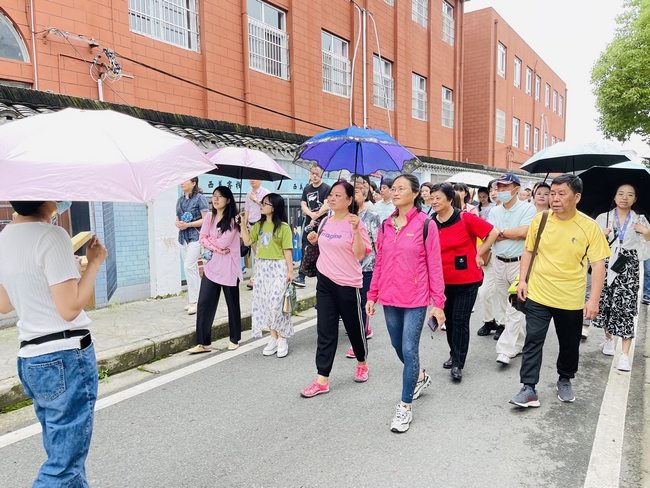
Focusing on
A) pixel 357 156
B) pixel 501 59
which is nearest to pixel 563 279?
pixel 357 156

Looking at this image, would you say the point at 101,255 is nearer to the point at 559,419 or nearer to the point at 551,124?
the point at 559,419

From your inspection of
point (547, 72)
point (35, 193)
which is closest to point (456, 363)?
point (35, 193)

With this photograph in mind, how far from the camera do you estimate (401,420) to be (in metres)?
3.40

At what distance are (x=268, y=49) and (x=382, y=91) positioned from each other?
5266 mm

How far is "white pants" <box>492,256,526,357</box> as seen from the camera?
479cm

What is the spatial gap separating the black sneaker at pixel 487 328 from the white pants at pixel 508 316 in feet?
1.58

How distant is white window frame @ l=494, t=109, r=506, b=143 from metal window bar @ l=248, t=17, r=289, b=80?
1555cm

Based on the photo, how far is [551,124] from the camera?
3388 cm

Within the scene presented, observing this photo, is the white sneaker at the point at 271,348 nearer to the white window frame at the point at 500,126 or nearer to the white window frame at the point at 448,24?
the white window frame at the point at 448,24

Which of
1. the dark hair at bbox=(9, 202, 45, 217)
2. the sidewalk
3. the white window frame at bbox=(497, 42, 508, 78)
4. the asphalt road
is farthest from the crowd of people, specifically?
the white window frame at bbox=(497, 42, 508, 78)

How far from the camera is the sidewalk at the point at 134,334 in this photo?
179 inches

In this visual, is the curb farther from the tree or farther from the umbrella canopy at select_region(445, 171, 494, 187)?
the tree

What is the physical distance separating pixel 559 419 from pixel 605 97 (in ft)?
70.4

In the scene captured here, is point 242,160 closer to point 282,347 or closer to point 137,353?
point 282,347
